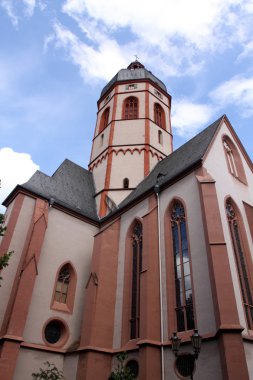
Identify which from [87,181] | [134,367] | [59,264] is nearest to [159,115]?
[87,181]

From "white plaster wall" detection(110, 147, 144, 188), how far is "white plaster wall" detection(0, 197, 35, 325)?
645cm

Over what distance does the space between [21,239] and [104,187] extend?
718 cm

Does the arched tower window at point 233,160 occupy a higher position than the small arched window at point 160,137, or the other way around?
the small arched window at point 160,137

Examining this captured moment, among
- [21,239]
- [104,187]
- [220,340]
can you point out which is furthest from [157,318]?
[104,187]

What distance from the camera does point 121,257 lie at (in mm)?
14570

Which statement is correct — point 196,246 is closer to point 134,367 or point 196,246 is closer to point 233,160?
point 134,367

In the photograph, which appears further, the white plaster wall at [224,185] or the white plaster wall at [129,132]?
the white plaster wall at [129,132]

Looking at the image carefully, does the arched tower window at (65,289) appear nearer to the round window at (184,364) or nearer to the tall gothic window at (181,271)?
the tall gothic window at (181,271)

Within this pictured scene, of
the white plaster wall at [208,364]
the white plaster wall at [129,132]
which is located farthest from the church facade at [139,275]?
the white plaster wall at [129,132]

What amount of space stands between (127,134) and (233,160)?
9088 millimetres

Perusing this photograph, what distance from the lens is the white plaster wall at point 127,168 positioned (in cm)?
2042

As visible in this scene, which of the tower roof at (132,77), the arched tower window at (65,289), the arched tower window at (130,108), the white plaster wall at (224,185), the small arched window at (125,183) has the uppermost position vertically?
the tower roof at (132,77)

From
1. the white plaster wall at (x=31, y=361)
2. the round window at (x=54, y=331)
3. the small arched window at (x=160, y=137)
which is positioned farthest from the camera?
the small arched window at (x=160, y=137)

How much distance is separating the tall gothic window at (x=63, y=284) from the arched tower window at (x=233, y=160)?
904cm
